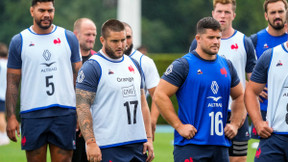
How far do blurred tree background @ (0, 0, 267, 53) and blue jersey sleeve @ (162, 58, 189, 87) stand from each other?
41715mm

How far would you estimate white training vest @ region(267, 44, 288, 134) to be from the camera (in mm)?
7082

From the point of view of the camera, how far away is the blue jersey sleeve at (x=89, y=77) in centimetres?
713

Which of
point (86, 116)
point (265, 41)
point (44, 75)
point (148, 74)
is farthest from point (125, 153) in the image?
point (265, 41)

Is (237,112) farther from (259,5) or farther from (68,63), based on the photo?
(259,5)

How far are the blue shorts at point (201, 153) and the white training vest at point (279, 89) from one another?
2.08 feet

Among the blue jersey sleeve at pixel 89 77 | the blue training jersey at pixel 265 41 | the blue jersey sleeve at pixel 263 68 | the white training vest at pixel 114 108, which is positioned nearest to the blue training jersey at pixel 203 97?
the blue jersey sleeve at pixel 263 68

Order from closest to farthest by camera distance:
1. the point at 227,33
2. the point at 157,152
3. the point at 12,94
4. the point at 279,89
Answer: the point at 279,89
the point at 12,94
the point at 227,33
the point at 157,152

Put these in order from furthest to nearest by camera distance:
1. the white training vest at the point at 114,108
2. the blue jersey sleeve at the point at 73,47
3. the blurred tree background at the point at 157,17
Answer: the blurred tree background at the point at 157,17, the blue jersey sleeve at the point at 73,47, the white training vest at the point at 114,108

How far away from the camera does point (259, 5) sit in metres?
52.4

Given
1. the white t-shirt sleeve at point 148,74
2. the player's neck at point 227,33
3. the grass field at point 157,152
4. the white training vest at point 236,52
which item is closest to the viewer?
the white training vest at point 236,52

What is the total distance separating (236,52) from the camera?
29.6ft

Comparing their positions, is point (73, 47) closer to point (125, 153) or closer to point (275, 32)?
point (125, 153)

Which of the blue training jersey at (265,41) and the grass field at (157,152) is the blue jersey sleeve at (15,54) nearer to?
the blue training jersey at (265,41)

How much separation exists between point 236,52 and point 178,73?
2.16 meters
